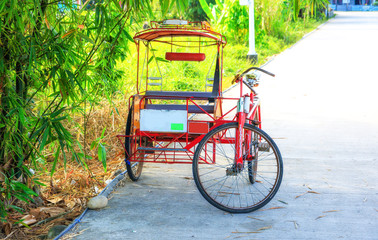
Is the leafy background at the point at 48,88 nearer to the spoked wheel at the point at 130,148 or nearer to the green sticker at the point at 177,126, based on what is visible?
the spoked wheel at the point at 130,148

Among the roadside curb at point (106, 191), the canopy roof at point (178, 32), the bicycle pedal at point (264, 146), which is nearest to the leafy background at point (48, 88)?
the roadside curb at point (106, 191)

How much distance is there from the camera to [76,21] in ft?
14.5

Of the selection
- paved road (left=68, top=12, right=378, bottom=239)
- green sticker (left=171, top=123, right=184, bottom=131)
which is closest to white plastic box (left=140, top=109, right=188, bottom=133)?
green sticker (left=171, top=123, right=184, bottom=131)

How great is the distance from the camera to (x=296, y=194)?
5418mm

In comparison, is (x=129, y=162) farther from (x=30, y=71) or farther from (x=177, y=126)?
(x=30, y=71)

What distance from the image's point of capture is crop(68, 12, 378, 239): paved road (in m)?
4.42

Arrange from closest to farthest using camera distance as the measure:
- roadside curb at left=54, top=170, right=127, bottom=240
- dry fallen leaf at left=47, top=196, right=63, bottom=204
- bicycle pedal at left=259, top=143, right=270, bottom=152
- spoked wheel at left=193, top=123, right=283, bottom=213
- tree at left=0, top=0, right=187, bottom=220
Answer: tree at left=0, top=0, right=187, bottom=220 → roadside curb at left=54, top=170, right=127, bottom=240 → spoked wheel at left=193, top=123, right=283, bottom=213 → bicycle pedal at left=259, top=143, right=270, bottom=152 → dry fallen leaf at left=47, top=196, right=63, bottom=204

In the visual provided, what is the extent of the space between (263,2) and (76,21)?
1578cm

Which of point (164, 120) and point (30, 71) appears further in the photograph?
point (164, 120)

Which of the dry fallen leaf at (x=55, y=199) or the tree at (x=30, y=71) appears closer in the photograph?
the tree at (x=30, y=71)

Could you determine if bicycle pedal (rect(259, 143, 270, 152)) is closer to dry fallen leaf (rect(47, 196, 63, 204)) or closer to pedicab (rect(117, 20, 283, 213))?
pedicab (rect(117, 20, 283, 213))

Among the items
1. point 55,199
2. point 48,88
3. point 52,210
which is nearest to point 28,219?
point 52,210

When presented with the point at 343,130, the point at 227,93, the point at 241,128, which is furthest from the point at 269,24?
the point at 241,128

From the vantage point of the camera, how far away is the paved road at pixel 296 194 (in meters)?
4.42
